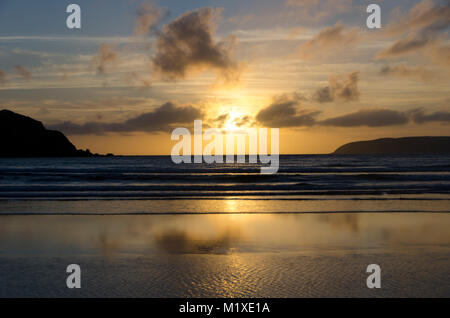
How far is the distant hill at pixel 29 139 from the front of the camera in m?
128

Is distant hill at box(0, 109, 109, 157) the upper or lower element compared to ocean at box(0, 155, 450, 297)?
upper

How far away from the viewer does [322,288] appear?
5543 mm

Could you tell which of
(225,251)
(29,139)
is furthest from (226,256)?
(29,139)

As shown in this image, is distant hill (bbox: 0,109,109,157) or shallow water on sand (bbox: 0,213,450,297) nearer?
shallow water on sand (bbox: 0,213,450,297)

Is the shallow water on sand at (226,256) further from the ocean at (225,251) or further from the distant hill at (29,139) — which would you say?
the distant hill at (29,139)

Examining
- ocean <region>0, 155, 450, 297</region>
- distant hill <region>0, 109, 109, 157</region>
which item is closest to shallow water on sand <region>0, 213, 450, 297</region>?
ocean <region>0, 155, 450, 297</region>

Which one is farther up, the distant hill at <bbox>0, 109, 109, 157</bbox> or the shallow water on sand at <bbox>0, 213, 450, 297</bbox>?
the distant hill at <bbox>0, 109, 109, 157</bbox>

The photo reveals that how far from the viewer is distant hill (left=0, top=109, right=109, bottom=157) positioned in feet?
420

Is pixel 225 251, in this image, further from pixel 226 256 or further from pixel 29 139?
pixel 29 139

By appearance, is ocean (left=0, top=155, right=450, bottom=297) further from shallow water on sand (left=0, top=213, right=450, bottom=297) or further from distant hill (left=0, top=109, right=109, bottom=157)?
distant hill (left=0, top=109, right=109, bottom=157)

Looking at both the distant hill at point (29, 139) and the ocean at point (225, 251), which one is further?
the distant hill at point (29, 139)

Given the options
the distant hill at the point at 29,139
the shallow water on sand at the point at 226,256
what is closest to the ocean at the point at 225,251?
the shallow water on sand at the point at 226,256
